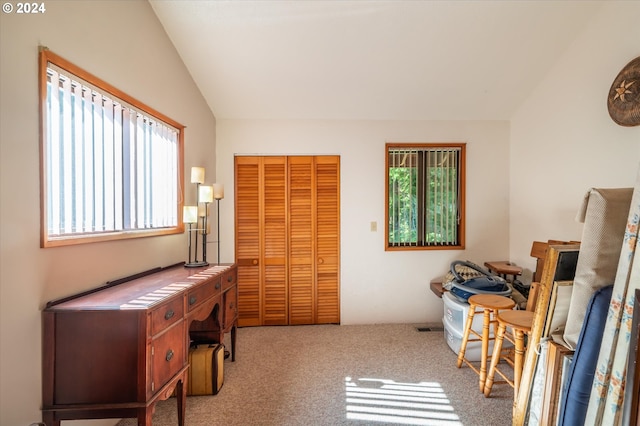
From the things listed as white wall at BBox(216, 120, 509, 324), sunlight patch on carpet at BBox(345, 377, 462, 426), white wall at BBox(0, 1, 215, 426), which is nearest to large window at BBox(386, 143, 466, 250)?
white wall at BBox(216, 120, 509, 324)

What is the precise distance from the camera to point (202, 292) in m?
1.84

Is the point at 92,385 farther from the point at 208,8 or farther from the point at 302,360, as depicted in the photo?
the point at 208,8

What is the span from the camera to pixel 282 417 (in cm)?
182

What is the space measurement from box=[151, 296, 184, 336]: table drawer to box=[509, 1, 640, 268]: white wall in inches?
123

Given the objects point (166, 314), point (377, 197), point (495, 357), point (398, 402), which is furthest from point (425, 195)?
point (166, 314)

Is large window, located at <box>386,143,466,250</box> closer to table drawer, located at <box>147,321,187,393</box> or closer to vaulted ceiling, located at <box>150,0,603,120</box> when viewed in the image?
vaulted ceiling, located at <box>150,0,603,120</box>

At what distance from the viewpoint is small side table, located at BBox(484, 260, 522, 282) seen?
2.96 meters

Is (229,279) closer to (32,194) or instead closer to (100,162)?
(100,162)

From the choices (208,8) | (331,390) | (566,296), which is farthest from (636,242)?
(208,8)

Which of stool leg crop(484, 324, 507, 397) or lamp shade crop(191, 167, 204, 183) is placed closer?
stool leg crop(484, 324, 507, 397)

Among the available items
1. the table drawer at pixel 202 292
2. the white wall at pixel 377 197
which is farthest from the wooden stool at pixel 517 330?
the table drawer at pixel 202 292

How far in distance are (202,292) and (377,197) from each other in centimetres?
216

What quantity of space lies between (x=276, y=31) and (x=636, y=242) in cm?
254

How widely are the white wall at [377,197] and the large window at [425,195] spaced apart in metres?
0.10
